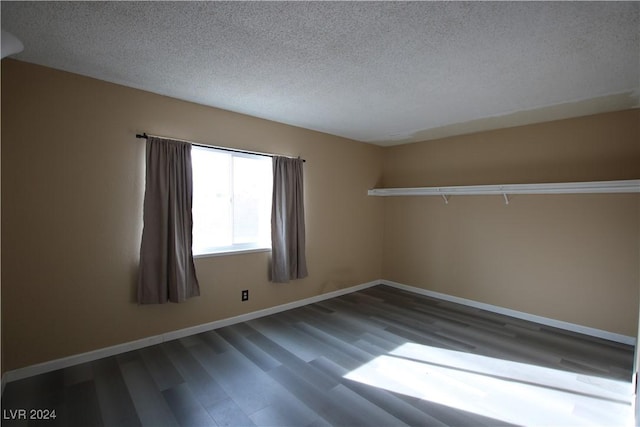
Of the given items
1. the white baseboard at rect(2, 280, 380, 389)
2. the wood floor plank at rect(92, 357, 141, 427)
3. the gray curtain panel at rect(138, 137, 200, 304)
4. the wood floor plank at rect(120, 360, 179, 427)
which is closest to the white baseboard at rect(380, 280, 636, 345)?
the white baseboard at rect(2, 280, 380, 389)

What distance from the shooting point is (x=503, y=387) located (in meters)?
2.27

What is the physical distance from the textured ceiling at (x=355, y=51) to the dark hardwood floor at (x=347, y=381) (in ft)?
7.92

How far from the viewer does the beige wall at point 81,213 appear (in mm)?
2219

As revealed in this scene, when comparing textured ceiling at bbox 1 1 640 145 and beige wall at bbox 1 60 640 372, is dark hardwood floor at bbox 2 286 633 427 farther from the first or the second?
textured ceiling at bbox 1 1 640 145

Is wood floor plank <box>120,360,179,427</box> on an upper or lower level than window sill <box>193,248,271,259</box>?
lower

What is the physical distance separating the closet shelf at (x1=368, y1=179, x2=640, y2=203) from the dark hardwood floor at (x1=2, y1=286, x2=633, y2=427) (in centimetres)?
157

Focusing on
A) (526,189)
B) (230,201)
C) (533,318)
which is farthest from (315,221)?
(533,318)

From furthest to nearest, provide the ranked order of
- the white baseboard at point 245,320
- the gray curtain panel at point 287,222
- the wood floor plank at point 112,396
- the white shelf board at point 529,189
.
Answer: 1. the gray curtain panel at point 287,222
2. the white shelf board at point 529,189
3. the white baseboard at point 245,320
4. the wood floor plank at point 112,396

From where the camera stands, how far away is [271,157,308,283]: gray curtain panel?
3.66 metres

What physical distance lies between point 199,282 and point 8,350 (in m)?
1.44

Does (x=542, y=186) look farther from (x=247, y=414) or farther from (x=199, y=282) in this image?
(x=199, y=282)

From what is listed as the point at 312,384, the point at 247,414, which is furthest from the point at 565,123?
the point at 247,414

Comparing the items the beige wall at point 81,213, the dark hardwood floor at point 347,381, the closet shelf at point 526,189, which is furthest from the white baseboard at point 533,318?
the beige wall at point 81,213

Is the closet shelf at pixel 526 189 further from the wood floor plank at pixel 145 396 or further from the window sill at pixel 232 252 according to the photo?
the wood floor plank at pixel 145 396
